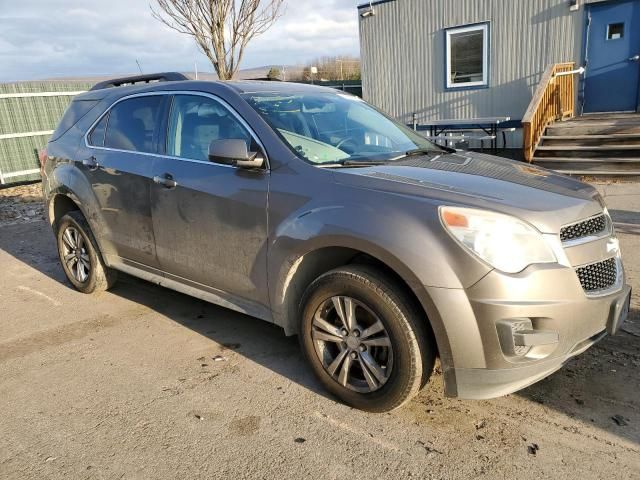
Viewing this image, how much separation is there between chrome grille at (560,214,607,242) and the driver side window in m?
1.93

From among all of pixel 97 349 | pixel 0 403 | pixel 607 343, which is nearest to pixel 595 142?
pixel 607 343

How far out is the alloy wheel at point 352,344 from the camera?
2.78m

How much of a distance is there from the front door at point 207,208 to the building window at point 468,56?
10.1 metres

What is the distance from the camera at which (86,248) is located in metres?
4.83

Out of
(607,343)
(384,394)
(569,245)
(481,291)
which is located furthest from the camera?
(607,343)

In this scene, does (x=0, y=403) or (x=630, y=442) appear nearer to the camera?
(x=630, y=442)

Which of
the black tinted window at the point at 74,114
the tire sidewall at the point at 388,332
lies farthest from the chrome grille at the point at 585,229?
the black tinted window at the point at 74,114

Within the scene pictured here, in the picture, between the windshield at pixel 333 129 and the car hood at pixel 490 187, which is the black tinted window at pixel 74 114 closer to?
the windshield at pixel 333 129

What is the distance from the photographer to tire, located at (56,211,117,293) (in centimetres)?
477

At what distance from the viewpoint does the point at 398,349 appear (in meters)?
2.64

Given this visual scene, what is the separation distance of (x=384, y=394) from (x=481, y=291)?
81 cm

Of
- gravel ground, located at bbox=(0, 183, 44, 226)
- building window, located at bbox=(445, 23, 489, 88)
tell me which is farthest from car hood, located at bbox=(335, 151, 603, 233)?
building window, located at bbox=(445, 23, 489, 88)

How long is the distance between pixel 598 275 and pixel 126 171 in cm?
331

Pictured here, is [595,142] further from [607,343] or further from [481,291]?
[481,291]
